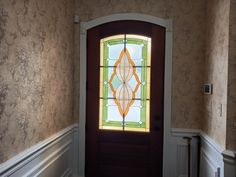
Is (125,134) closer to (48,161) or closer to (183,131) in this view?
(183,131)

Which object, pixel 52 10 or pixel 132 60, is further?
pixel 132 60

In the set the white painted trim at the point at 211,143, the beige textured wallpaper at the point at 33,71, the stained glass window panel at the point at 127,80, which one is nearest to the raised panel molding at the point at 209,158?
the white painted trim at the point at 211,143

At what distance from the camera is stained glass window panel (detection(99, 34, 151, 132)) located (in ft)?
9.26

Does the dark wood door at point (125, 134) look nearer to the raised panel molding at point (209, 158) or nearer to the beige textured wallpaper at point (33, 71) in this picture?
the raised panel molding at point (209, 158)

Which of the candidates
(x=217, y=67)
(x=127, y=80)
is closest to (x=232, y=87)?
(x=217, y=67)

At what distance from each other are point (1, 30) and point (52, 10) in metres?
0.93

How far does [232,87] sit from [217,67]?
0.38 m

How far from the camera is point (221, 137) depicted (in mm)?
1992

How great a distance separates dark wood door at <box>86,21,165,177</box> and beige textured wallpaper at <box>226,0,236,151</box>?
3.26 ft

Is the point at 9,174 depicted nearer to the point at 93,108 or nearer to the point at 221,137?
the point at 93,108

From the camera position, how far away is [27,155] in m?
1.75

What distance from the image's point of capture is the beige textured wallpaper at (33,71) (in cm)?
152

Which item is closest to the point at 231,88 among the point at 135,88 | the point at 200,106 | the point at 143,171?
the point at 200,106

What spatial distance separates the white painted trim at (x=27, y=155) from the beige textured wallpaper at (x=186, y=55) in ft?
4.91
